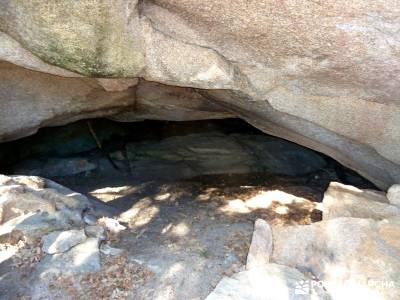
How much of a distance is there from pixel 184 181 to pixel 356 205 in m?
3.25

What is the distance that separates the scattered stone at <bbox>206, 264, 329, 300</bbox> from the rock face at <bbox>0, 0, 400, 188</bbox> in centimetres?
174

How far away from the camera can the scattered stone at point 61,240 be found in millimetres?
3855

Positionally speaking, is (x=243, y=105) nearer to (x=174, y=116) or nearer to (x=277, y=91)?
(x=277, y=91)

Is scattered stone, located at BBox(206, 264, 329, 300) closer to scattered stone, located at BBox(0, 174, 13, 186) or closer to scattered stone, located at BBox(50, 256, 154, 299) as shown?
scattered stone, located at BBox(50, 256, 154, 299)

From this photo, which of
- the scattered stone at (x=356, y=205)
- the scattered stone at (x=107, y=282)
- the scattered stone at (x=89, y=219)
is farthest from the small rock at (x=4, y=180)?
the scattered stone at (x=356, y=205)

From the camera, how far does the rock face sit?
3.24 metres

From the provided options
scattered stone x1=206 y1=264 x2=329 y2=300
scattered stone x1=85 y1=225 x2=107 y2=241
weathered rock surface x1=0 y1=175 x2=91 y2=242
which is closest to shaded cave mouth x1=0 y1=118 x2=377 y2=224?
weathered rock surface x1=0 y1=175 x2=91 y2=242

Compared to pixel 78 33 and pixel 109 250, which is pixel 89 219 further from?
pixel 78 33

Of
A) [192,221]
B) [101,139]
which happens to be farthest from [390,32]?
[101,139]

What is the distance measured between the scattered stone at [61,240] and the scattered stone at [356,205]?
253 cm

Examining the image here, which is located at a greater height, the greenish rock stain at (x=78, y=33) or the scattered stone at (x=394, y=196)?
the greenish rock stain at (x=78, y=33)

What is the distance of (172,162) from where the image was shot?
24.5 ft

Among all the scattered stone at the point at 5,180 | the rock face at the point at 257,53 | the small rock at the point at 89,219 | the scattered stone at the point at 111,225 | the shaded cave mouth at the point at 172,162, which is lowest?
the shaded cave mouth at the point at 172,162

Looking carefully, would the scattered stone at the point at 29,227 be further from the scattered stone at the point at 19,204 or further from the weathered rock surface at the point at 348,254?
the weathered rock surface at the point at 348,254
